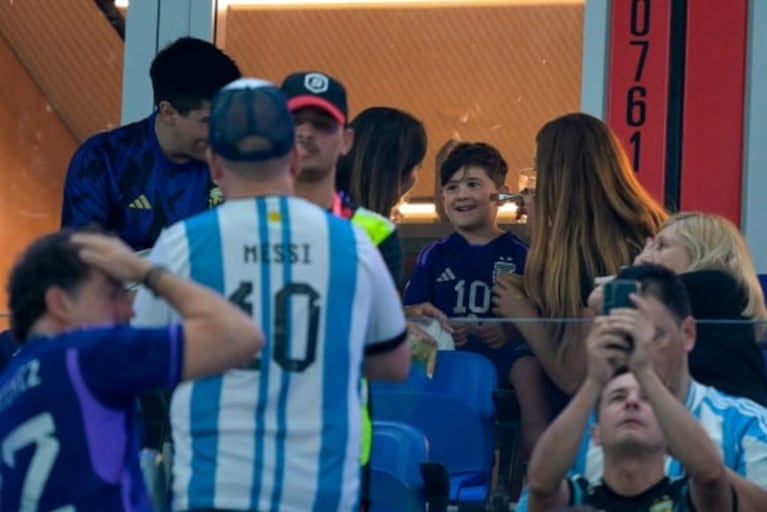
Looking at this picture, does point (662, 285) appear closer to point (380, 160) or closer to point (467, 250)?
point (380, 160)

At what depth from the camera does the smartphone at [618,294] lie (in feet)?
19.7

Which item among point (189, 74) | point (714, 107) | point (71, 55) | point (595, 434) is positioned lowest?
point (595, 434)

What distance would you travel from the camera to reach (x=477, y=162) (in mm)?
8578

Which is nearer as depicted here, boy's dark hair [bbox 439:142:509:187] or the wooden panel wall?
boy's dark hair [bbox 439:142:509:187]

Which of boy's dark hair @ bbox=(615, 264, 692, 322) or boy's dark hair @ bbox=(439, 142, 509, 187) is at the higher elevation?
boy's dark hair @ bbox=(439, 142, 509, 187)

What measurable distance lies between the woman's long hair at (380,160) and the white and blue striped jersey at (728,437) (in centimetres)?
151

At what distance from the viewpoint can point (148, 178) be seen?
7.76 metres

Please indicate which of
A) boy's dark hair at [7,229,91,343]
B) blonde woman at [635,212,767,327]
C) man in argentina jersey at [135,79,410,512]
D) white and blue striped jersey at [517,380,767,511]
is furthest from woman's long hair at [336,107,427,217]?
boy's dark hair at [7,229,91,343]

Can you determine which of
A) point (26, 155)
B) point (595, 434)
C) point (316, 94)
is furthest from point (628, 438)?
point (26, 155)

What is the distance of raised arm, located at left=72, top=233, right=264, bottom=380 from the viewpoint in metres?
4.88

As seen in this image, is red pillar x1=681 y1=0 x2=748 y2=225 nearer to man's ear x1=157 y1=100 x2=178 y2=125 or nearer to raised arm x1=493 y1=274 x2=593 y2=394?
raised arm x1=493 y1=274 x2=593 y2=394

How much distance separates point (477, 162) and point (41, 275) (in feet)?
12.0

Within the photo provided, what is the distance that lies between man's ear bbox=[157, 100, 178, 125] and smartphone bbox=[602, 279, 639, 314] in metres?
2.17

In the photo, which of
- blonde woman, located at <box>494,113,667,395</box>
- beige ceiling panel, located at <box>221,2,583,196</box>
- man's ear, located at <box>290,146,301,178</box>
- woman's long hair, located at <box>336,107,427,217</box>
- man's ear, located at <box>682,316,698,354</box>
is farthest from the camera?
beige ceiling panel, located at <box>221,2,583,196</box>
